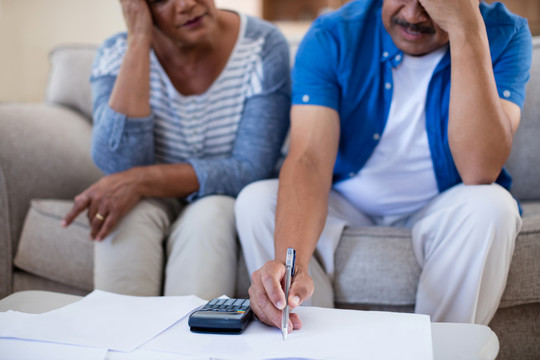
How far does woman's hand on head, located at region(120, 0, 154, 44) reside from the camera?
1191 mm

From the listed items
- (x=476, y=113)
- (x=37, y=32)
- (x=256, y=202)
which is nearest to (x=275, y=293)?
(x=256, y=202)

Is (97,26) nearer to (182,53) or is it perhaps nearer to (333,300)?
(182,53)

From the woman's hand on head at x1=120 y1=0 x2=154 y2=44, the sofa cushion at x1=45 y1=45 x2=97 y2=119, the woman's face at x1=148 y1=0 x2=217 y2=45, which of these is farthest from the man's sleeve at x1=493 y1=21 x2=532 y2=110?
the sofa cushion at x1=45 y1=45 x2=97 y2=119

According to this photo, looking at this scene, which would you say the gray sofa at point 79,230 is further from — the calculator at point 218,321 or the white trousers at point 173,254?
the calculator at point 218,321

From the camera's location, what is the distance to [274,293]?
2.04ft

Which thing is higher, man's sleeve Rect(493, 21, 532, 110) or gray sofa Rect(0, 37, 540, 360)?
man's sleeve Rect(493, 21, 532, 110)

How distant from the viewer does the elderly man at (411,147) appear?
864 millimetres

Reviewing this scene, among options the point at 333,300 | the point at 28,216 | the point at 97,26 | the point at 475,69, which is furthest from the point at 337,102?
the point at 97,26

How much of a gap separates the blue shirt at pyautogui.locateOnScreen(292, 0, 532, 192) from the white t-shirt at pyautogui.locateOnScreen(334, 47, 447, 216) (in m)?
0.02

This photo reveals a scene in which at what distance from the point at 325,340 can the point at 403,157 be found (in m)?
0.58

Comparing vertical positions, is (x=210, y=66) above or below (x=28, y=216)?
above

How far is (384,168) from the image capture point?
108cm

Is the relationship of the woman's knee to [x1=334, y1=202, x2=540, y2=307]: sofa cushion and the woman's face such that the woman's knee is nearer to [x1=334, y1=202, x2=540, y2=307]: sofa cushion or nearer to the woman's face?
[x1=334, y1=202, x2=540, y2=307]: sofa cushion

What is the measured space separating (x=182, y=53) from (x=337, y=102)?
1.42 ft
